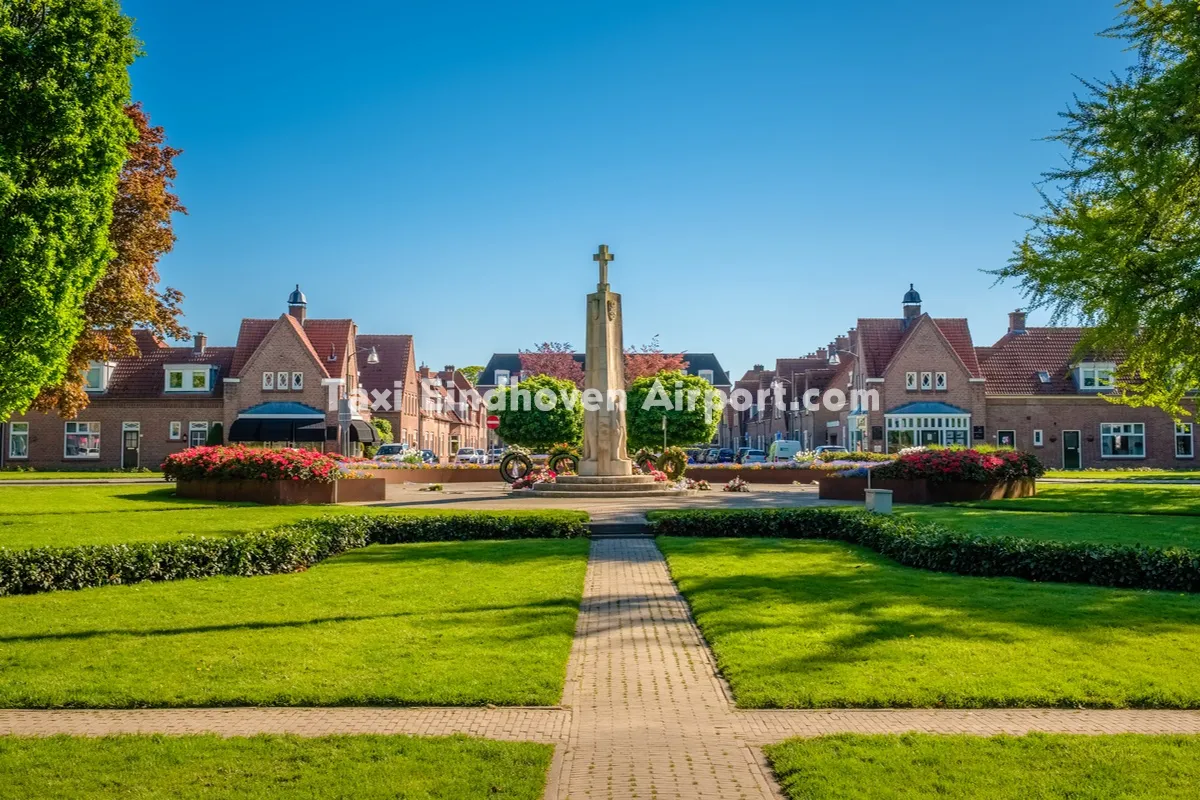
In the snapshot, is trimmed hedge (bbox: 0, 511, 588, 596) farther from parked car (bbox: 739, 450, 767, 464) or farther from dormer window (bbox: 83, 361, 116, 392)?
dormer window (bbox: 83, 361, 116, 392)

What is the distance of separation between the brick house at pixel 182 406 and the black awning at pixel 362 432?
8.6 inches

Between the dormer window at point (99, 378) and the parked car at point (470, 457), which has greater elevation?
the dormer window at point (99, 378)

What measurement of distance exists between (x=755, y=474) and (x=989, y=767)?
36485 mm

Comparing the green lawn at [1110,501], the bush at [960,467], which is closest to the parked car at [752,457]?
the green lawn at [1110,501]

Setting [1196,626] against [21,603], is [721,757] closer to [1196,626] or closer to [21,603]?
[1196,626]

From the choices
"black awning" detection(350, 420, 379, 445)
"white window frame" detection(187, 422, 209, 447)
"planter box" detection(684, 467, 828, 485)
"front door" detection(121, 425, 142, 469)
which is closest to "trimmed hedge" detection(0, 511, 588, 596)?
"planter box" detection(684, 467, 828, 485)

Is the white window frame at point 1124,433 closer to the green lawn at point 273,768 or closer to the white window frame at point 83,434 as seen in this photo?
the green lawn at point 273,768

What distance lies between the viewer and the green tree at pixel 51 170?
18078 millimetres

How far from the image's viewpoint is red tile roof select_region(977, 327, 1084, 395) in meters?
58.8

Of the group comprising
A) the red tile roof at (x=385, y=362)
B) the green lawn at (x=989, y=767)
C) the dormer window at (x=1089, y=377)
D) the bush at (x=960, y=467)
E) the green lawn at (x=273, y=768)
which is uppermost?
the red tile roof at (x=385, y=362)

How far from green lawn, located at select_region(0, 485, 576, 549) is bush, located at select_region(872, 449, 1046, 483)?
12.7m

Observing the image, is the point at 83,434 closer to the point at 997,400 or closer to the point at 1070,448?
the point at 997,400

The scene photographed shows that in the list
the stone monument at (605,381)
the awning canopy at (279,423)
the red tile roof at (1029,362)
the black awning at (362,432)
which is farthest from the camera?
the red tile roof at (1029,362)

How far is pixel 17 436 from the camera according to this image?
179ft
